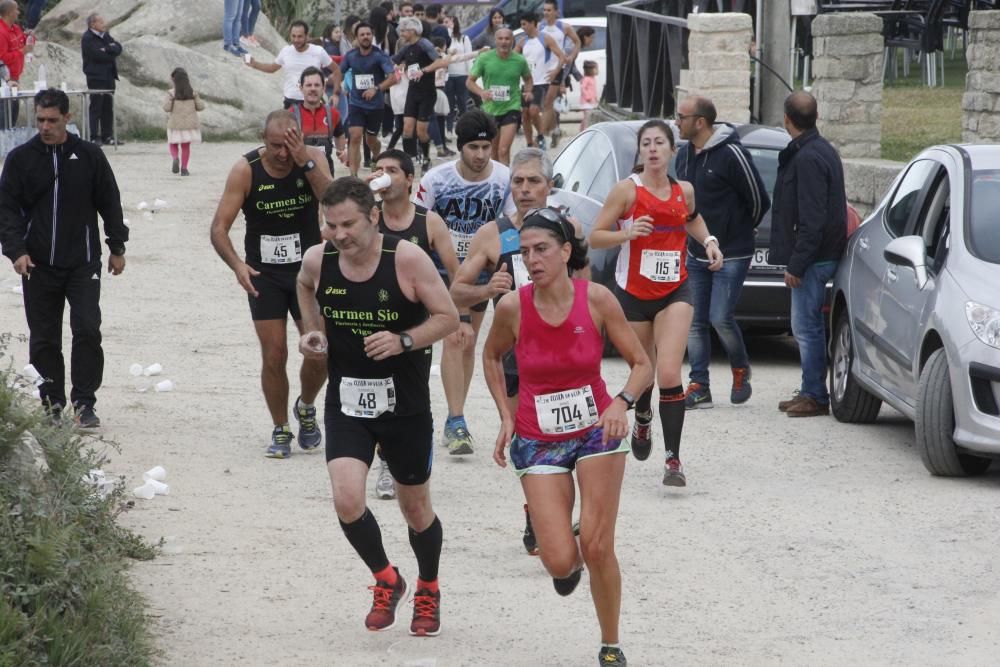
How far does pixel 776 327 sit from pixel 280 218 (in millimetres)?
4528

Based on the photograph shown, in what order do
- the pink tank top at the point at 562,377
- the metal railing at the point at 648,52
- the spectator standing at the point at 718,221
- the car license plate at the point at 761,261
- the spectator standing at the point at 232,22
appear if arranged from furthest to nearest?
the spectator standing at the point at 232,22
the metal railing at the point at 648,52
the car license plate at the point at 761,261
the spectator standing at the point at 718,221
the pink tank top at the point at 562,377

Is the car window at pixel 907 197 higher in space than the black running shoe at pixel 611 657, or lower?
higher

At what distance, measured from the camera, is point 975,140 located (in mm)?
14625

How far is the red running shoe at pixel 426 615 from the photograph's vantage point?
241 inches

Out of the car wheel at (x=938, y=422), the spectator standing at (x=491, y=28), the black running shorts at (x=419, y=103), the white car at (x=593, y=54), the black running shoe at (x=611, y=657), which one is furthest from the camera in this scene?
the white car at (x=593, y=54)

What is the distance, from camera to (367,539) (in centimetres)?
605

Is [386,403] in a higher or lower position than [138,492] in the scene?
higher

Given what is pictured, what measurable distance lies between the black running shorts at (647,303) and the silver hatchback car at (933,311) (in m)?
1.35

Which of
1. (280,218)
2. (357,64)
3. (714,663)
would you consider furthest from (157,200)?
(714,663)

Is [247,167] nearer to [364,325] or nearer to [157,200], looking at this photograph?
[364,325]

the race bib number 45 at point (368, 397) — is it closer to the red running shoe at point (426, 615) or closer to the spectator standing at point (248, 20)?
the red running shoe at point (426, 615)

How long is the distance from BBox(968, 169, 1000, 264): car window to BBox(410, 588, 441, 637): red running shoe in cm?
398

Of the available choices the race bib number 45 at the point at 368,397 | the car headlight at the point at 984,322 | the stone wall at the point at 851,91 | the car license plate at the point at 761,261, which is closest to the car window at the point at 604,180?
the car license plate at the point at 761,261

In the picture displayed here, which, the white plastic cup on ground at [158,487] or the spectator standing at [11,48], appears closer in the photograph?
the white plastic cup on ground at [158,487]
